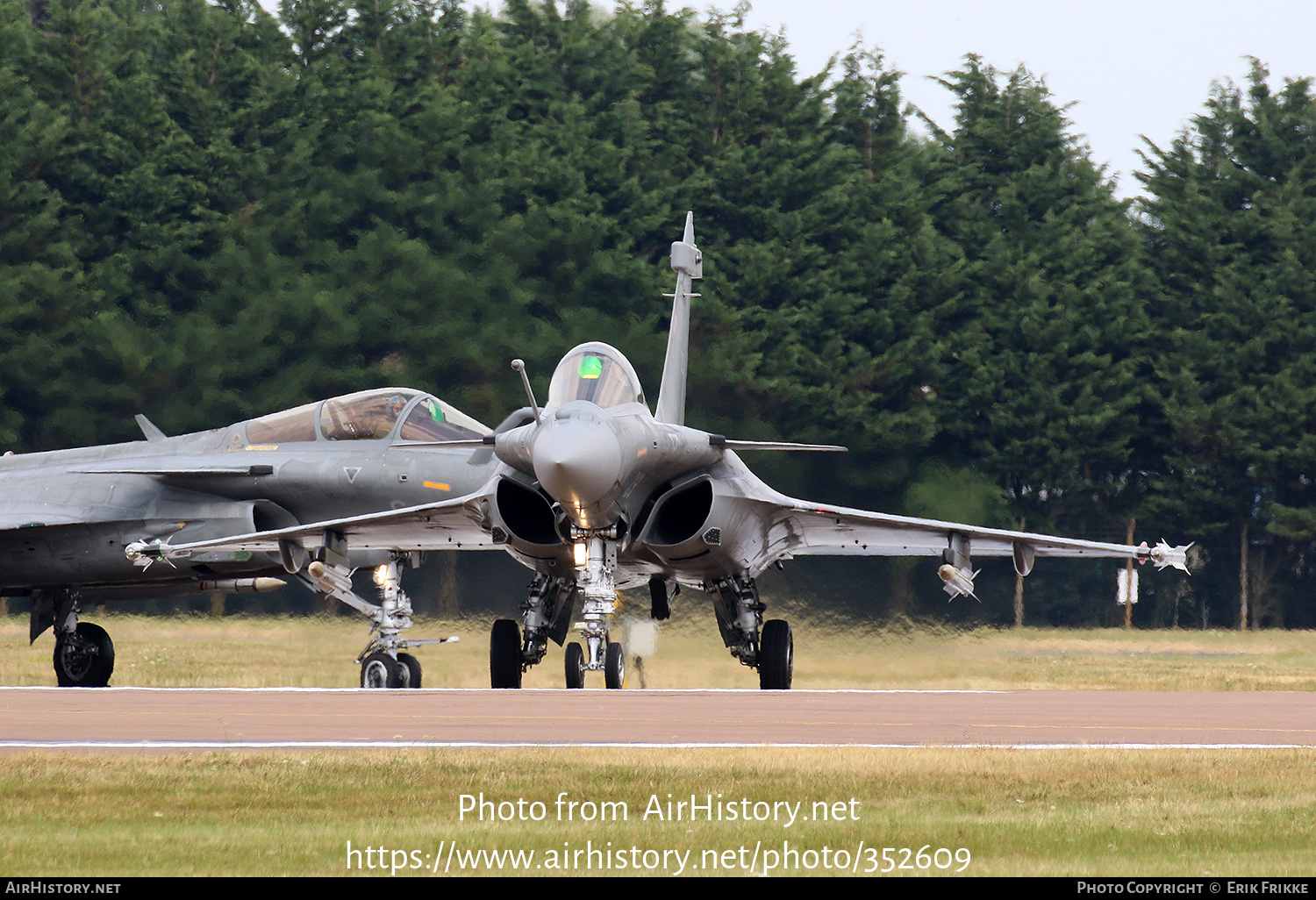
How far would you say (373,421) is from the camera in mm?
17719

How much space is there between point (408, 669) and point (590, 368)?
136 inches

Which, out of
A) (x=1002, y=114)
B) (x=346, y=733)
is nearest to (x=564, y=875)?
(x=346, y=733)

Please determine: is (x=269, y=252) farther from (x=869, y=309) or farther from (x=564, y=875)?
(x=564, y=875)

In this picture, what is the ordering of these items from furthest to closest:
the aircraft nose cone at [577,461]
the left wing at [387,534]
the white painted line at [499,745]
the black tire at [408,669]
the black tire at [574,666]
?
1. the black tire at [408,669]
2. the left wing at [387,534]
3. the black tire at [574,666]
4. the aircraft nose cone at [577,461]
5. the white painted line at [499,745]

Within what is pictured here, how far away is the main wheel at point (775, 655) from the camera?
16.0 meters

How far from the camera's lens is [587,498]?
1347 cm

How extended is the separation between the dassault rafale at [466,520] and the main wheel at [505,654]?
0.06 feet

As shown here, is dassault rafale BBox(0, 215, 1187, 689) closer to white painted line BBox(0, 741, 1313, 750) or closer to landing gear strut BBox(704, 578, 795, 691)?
landing gear strut BBox(704, 578, 795, 691)

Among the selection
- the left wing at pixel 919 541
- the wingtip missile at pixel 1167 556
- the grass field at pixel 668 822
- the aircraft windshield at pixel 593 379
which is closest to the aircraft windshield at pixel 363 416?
the aircraft windshield at pixel 593 379

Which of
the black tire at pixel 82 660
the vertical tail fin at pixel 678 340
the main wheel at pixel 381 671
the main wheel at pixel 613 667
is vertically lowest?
the black tire at pixel 82 660

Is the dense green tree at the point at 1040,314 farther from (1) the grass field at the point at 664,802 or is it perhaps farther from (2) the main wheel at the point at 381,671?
(1) the grass field at the point at 664,802

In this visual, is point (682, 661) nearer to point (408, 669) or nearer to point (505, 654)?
point (505, 654)

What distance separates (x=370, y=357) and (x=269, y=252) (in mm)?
3457

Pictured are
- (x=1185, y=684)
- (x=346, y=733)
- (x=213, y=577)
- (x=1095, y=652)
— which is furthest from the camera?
(x=1095, y=652)
